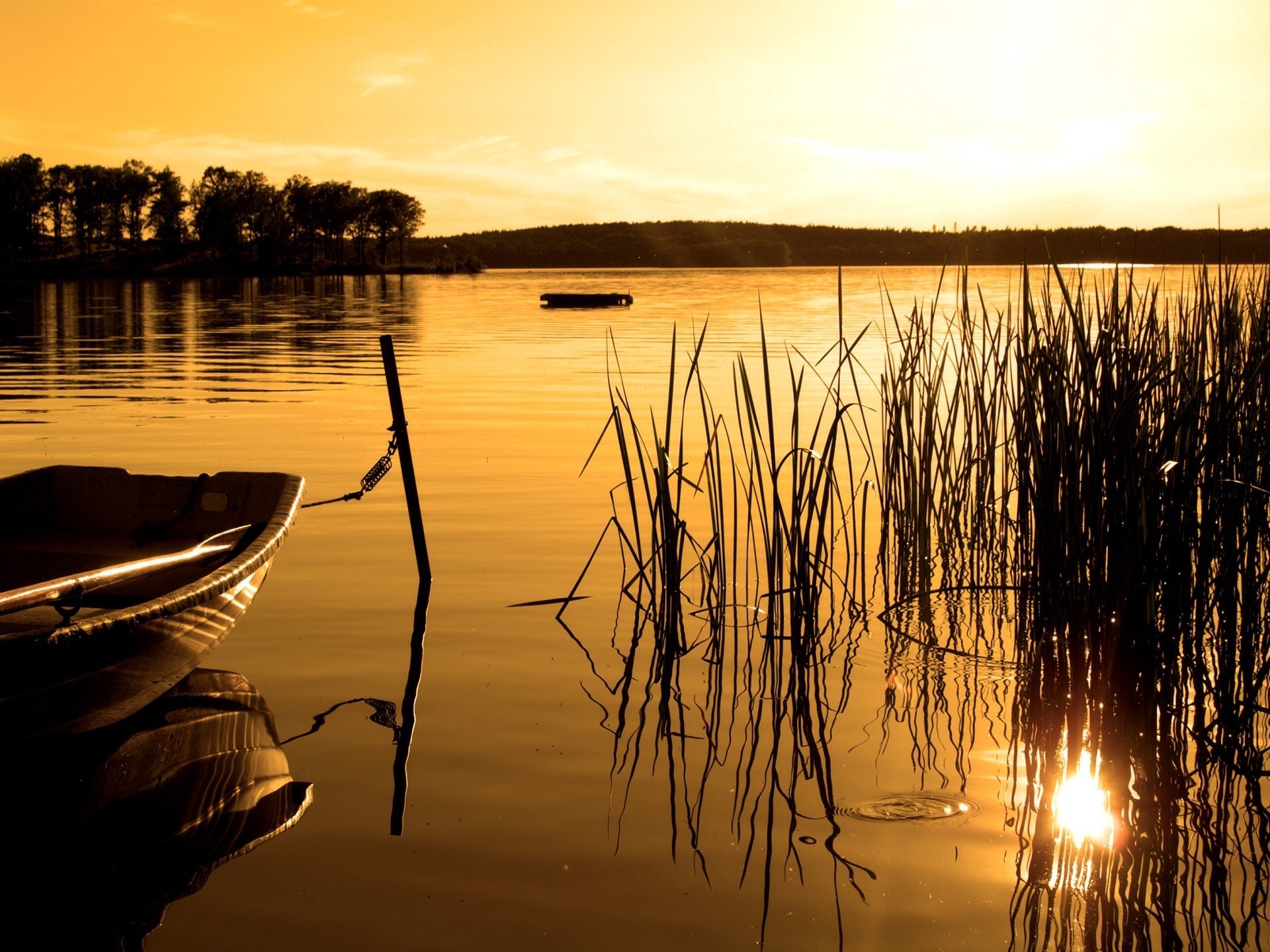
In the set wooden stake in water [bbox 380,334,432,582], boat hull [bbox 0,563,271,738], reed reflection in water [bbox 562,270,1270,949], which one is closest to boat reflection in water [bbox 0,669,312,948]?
boat hull [bbox 0,563,271,738]

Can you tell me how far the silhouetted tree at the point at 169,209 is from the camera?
108312mm

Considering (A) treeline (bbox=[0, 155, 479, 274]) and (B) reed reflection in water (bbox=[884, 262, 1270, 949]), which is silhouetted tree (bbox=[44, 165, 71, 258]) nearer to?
(A) treeline (bbox=[0, 155, 479, 274])

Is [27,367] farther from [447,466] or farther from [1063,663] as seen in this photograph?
[1063,663]

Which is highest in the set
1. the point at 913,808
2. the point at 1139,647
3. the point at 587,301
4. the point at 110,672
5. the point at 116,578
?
the point at 587,301

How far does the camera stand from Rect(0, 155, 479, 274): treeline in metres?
102

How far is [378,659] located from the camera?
5.95 meters

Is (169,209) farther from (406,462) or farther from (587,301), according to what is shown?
(406,462)

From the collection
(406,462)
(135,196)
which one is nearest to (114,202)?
(135,196)

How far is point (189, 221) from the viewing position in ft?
368

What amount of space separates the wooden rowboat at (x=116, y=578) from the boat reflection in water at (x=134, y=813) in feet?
0.76

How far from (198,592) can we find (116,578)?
0.39m

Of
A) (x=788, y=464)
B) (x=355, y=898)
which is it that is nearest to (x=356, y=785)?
(x=355, y=898)

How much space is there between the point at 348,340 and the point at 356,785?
25317mm

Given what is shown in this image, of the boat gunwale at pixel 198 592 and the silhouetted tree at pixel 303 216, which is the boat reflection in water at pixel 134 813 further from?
the silhouetted tree at pixel 303 216
